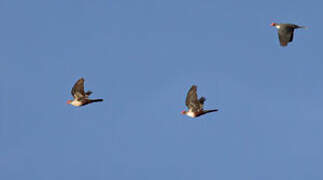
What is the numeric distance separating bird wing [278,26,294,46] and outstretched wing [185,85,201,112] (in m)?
8.58

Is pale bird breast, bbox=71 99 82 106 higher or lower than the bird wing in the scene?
lower

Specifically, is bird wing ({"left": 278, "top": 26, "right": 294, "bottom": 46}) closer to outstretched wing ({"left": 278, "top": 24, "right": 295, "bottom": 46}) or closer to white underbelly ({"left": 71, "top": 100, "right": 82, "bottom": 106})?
outstretched wing ({"left": 278, "top": 24, "right": 295, "bottom": 46})

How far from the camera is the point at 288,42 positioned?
10731 cm

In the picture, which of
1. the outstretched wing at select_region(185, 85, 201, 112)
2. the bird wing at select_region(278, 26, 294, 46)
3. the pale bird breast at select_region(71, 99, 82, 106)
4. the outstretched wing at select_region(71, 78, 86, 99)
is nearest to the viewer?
the outstretched wing at select_region(185, 85, 201, 112)

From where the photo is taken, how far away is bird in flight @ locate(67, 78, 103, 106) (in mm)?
109062

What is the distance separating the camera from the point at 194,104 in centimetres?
10788

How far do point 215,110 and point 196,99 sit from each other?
188cm

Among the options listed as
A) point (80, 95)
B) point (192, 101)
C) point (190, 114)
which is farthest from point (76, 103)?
point (192, 101)

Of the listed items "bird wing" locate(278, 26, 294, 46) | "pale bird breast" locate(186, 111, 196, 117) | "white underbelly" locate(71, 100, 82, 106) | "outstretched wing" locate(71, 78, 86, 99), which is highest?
"bird wing" locate(278, 26, 294, 46)

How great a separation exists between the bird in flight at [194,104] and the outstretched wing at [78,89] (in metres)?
9.02

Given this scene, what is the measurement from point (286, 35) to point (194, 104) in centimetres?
978

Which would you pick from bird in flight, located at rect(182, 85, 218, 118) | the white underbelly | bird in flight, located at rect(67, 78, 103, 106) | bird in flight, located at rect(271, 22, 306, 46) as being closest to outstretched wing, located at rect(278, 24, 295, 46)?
bird in flight, located at rect(271, 22, 306, 46)

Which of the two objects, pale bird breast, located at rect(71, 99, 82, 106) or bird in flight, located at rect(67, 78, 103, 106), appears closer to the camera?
bird in flight, located at rect(67, 78, 103, 106)

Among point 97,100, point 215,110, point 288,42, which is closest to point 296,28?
point 288,42
